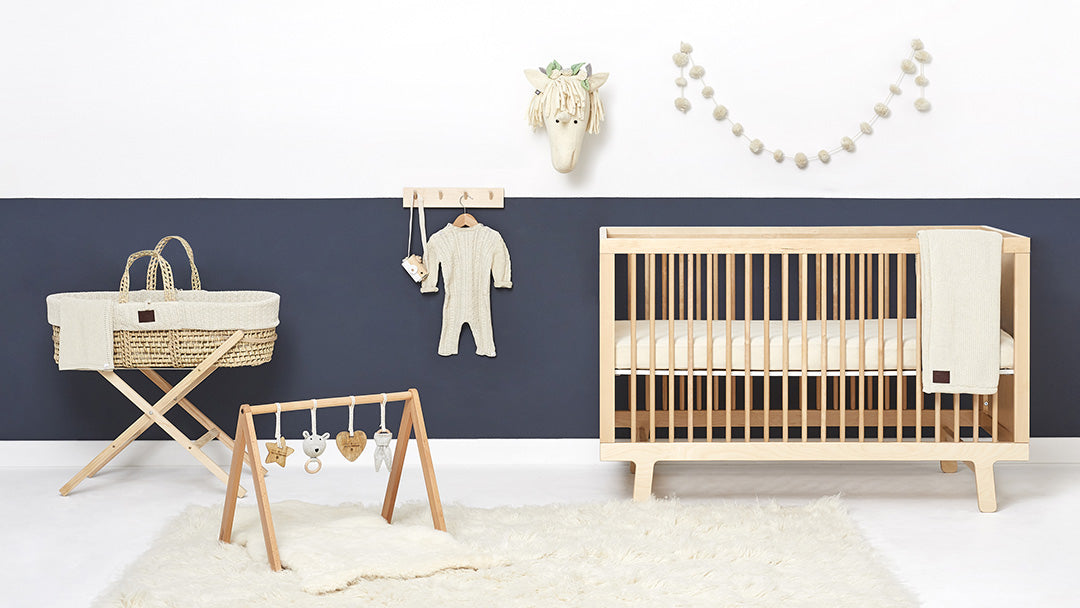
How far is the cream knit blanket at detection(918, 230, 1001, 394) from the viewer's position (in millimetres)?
2809

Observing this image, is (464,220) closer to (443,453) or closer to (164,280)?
(443,453)

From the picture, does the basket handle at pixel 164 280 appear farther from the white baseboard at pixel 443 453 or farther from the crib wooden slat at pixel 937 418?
the crib wooden slat at pixel 937 418

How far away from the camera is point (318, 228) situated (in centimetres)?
345
